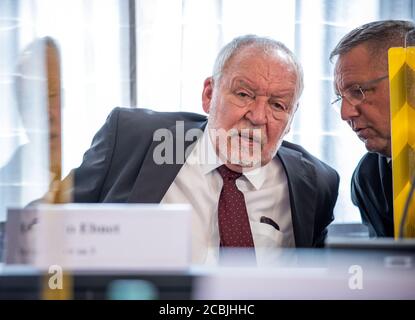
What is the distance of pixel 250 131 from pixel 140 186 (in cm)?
37

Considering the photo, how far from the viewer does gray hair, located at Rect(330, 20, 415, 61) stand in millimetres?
1499

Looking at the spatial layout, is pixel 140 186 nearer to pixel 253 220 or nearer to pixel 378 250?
pixel 253 220

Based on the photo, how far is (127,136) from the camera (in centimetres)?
142

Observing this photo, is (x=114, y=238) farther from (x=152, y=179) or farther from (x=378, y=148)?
(x=378, y=148)

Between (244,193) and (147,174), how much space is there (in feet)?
0.79

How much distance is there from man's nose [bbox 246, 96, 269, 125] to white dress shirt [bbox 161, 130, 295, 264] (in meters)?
0.11

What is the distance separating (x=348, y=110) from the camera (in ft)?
5.22

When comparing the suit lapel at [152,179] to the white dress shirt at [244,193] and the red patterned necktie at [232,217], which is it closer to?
the white dress shirt at [244,193]

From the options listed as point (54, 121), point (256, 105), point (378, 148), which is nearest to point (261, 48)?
point (256, 105)

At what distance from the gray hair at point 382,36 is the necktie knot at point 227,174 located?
540 mm

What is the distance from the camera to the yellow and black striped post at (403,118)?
701 mm

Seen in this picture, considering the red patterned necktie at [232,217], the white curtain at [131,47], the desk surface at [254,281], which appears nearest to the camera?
the desk surface at [254,281]

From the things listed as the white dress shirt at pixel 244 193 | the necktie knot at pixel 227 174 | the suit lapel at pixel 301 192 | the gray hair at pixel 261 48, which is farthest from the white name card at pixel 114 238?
the gray hair at pixel 261 48
